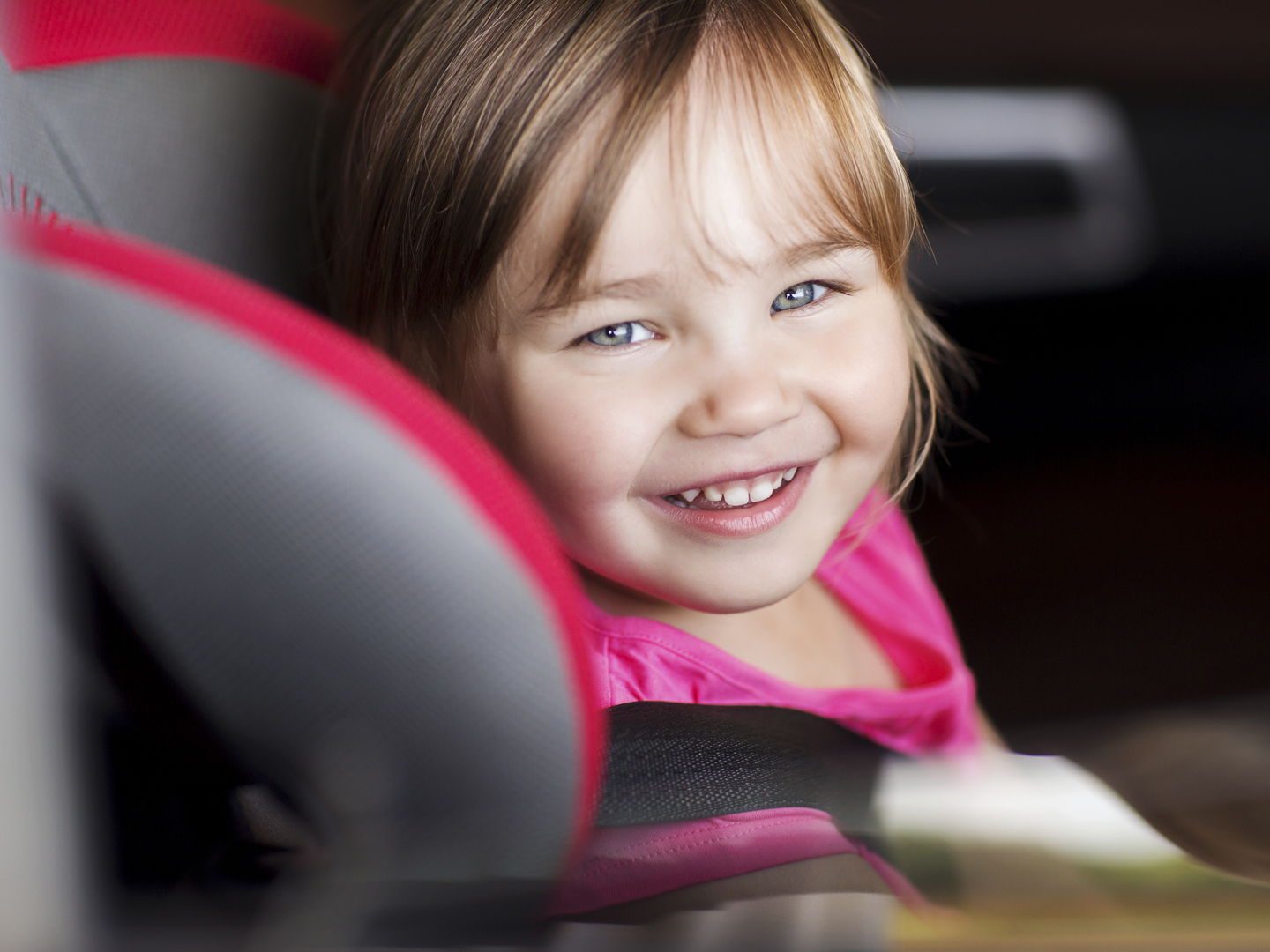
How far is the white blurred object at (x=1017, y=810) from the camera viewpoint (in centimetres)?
40

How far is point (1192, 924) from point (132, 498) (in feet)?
1.10

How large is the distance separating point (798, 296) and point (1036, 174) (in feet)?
3.17

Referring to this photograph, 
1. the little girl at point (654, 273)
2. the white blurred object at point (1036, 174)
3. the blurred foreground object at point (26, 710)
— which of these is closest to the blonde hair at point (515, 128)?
the little girl at point (654, 273)

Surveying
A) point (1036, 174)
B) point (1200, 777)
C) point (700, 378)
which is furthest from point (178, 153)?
point (1036, 174)

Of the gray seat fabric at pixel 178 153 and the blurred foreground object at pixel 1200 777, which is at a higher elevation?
the gray seat fabric at pixel 178 153

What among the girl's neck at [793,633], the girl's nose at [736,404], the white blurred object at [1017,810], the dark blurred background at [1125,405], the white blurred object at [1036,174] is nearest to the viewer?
the white blurred object at [1017,810]

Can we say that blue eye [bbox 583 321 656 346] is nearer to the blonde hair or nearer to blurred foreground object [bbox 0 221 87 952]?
the blonde hair

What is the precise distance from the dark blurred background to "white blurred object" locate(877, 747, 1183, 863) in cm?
47

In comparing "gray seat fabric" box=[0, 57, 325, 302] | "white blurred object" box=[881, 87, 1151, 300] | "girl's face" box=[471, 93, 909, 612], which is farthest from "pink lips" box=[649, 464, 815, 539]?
"white blurred object" box=[881, 87, 1151, 300]

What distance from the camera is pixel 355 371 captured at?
13.2 inches

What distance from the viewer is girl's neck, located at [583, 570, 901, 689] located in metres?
0.65

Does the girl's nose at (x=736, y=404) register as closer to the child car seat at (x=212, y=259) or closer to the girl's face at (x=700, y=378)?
the girl's face at (x=700, y=378)

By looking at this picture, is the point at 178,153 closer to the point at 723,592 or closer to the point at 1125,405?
the point at 723,592

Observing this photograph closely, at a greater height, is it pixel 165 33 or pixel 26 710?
pixel 165 33
